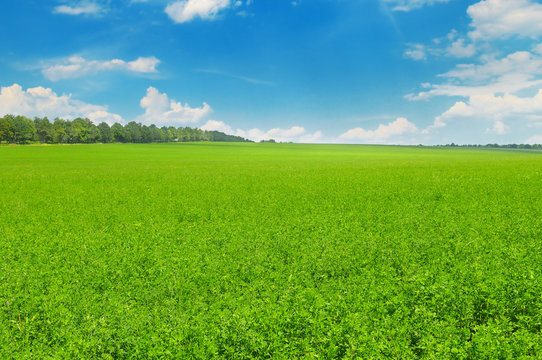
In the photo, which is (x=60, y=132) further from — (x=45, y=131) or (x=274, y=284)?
(x=274, y=284)

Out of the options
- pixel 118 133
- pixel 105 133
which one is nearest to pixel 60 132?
pixel 105 133

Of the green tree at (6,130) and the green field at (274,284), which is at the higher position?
the green tree at (6,130)

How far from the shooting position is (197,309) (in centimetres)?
718

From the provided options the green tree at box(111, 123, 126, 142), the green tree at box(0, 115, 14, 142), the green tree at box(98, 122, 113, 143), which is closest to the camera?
the green tree at box(0, 115, 14, 142)

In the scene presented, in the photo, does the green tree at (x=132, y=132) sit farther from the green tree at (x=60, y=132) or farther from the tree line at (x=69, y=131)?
the green tree at (x=60, y=132)

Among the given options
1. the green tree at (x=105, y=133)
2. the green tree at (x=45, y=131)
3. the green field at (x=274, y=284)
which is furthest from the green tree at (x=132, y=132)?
the green field at (x=274, y=284)

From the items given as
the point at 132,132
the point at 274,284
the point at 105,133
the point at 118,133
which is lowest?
the point at 274,284

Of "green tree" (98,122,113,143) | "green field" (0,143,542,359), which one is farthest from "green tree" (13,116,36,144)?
"green field" (0,143,542,359)

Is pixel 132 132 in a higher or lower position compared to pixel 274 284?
higher

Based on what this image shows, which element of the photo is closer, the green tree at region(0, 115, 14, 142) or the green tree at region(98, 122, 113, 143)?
the green tree at region(0, 115, 14, 142)

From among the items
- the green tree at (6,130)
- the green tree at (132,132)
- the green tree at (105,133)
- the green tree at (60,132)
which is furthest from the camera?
the green tree at (132,132)

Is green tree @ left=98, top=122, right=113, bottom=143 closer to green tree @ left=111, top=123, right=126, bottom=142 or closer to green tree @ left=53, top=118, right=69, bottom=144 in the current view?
green tree @ left=111, top=123, right=126, bottom=142

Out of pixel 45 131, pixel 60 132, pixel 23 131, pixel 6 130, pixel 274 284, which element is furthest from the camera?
pixel 60 132

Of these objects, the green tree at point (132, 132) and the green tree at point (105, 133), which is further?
the green tree at point (132, 132)
